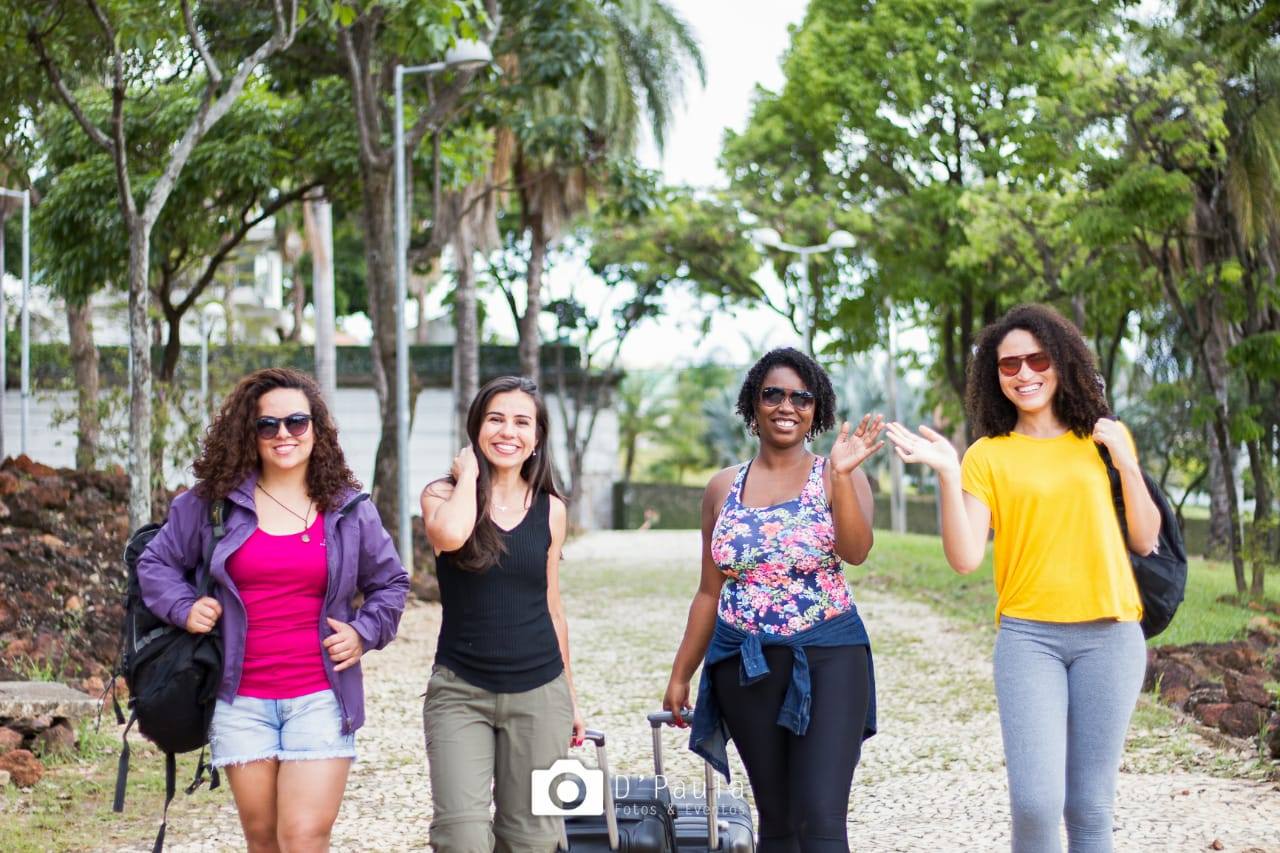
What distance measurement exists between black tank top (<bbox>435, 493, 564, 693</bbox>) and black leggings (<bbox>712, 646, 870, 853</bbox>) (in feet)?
1.80

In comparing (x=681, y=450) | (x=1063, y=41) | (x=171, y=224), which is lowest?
(x=681, y=450)

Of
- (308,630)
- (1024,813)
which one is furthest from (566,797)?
(1024,813)

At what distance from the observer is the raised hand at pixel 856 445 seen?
400cm

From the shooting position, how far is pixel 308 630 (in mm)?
3775

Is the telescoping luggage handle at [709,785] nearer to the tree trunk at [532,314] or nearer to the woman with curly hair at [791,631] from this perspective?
the woman with curly hair at [791,631]

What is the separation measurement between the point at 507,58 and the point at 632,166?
3371 millimetres

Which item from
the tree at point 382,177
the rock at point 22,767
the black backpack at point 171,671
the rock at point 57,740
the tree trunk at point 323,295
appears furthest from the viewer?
the tree trunk at point 323,295

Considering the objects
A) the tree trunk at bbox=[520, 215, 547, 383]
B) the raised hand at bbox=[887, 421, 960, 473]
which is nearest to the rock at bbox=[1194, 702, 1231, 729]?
the raised hand at bbox=[887, 421, 960, 473]

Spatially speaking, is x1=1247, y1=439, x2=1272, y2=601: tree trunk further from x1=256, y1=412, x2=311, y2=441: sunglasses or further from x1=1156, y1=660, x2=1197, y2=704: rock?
x1=256, y1=412, x2=311, y2=441: sunglasses

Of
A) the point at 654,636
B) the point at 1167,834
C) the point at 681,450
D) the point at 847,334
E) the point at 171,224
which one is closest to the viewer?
the point at 1167,834

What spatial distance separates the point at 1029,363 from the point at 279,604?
2.09 m

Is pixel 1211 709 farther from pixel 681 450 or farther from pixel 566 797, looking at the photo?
pixel 681 450

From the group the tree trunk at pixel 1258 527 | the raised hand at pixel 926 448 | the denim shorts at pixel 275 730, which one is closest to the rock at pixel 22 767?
the denim shorts at pixel 275 730

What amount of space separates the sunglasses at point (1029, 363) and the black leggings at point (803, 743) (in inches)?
34.1
